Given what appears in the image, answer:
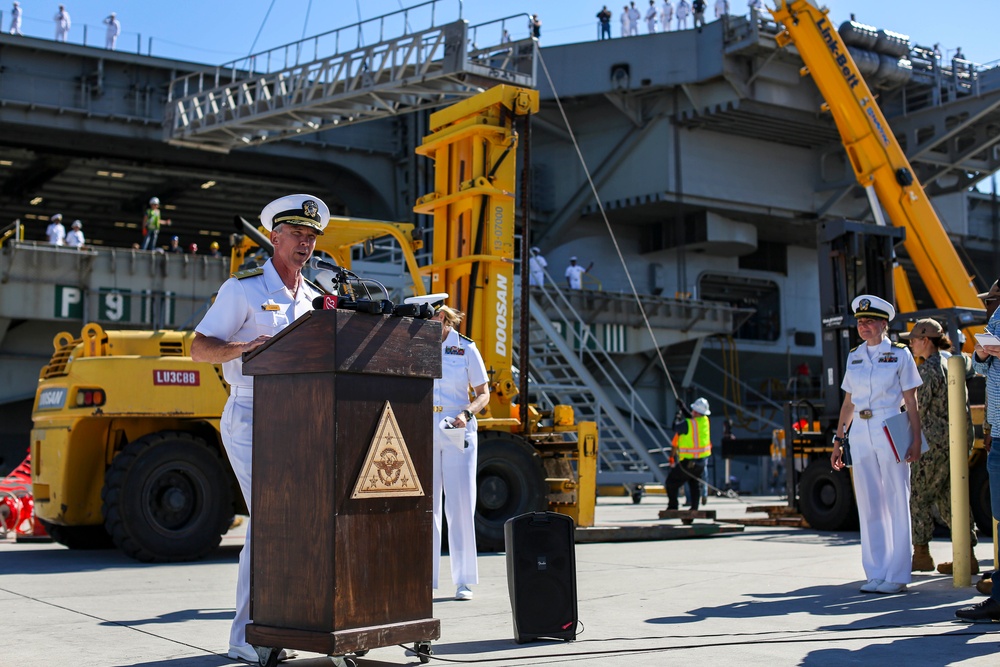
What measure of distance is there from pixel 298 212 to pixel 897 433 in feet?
14.2

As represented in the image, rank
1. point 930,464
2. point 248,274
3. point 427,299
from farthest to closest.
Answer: point 930,464, point 427,299, point 248,274

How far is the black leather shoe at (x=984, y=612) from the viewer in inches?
210

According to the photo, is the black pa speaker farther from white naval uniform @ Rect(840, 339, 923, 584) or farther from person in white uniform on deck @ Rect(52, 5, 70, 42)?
person in white uniform on deck @ Rect(52, 5, 70, 42)

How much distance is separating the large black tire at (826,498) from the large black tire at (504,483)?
152 inches

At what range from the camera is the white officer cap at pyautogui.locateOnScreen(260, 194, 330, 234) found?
4609mm

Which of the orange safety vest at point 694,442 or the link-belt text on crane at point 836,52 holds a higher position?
the link-belt text on crane at point 836,52

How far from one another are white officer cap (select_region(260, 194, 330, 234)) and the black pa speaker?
1734 millimetres

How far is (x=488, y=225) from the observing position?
37.7 feet

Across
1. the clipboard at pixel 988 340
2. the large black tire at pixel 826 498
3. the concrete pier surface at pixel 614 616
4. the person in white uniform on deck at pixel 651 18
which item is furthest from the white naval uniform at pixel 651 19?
the clipboard at pixel 988 340

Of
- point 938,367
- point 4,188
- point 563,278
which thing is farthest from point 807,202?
point 938,367

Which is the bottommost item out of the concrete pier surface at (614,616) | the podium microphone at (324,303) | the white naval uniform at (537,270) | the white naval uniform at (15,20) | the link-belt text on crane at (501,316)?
the concrete pier surface at (614,616)

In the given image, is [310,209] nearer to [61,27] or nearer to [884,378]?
[884,378]

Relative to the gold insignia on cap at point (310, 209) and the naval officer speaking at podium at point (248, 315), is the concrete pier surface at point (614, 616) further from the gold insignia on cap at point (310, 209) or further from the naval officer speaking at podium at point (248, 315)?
the gold insignia on cap at point (310, 209)

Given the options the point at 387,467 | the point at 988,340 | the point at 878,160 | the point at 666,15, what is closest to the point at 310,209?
the point at 387,467
